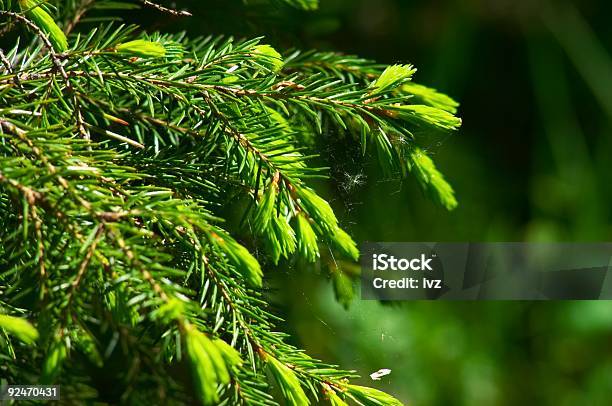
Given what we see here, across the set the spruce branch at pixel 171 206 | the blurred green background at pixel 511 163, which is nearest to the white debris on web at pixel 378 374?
the spruce branch at pixel 171 206

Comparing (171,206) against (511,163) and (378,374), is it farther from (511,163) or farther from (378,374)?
(511,163)

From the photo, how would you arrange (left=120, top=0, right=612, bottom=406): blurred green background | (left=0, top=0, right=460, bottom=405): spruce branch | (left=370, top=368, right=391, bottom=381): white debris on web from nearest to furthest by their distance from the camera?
(left=0, top=0, right=460, bottom=405): spruce branch → (left=370, top=368, right=391, bottom=381): white debris on web → (left=120, top=0, right=612, bottom=406): blurred green background

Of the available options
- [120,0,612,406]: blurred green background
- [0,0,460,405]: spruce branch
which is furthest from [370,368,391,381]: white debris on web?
[120,0,612,406]: blurred green background

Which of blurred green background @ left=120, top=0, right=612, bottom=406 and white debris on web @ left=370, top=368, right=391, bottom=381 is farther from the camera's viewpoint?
blurred green background @ left=120, top=0, right=612, bottom=406

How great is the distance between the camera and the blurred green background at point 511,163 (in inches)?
68.5

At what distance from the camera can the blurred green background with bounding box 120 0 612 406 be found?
5.71 ft

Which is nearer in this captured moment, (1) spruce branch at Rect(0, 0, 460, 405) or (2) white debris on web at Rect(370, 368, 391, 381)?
(1) spruce branch at Rect(0, 0, 460, 405)

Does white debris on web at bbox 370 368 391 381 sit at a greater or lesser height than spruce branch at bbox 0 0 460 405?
lesser

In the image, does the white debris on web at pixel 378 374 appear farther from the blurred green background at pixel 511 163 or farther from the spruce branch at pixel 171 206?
the blurred green background at pixel 511 163

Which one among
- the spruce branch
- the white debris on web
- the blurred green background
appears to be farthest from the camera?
the blurred green background

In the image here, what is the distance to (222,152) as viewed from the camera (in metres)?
0.63

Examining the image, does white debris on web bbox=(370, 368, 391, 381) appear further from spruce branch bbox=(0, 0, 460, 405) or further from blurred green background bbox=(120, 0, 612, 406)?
blurred green background bbox=(120, 0, 612, 406)

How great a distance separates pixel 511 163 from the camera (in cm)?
227

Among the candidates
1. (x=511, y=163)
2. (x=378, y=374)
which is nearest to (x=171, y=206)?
(x=378, y=374)
